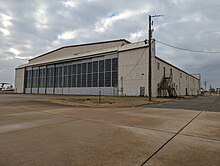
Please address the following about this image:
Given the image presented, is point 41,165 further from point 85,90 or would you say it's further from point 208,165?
point 85,90

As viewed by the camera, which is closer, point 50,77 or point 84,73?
point 84,73

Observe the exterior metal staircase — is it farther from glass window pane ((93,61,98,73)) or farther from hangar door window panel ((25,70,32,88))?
hangar door window panel ((25,70,32,88))

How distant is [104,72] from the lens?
4359 centimetres

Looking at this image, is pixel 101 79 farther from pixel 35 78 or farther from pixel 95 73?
pixel 35 78

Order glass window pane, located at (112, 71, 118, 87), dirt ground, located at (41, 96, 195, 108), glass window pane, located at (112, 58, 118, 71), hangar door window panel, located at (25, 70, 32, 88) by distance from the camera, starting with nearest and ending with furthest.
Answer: dirt ground, located at (41, 96, 195, 108) < glass window pane, located at (112, 71, 118, 87) < glass window pane, located at (112, 58, 118, 71) < hangar door window panel, located at (25, 70, 32, 88)

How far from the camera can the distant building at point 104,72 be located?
3825 cm

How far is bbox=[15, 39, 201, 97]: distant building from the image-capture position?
38250 millimetres

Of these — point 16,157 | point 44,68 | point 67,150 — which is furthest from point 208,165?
point 44,68

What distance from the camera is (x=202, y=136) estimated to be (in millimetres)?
5965

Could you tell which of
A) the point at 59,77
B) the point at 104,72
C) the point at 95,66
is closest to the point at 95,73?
the point at 95,66

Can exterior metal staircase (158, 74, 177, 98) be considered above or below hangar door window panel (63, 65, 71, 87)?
below

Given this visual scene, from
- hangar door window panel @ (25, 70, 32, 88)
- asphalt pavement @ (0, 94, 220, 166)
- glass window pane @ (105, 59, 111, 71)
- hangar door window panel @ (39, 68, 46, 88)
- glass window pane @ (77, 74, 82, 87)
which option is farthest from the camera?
hangar door window panel @ (25, 70, 32, 88)

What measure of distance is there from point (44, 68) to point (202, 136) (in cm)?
5989

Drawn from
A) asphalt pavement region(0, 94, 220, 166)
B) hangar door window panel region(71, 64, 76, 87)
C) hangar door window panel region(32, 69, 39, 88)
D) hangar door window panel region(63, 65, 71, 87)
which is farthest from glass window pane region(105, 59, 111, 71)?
asphalt pavement region(0, 94, 220, 166)
